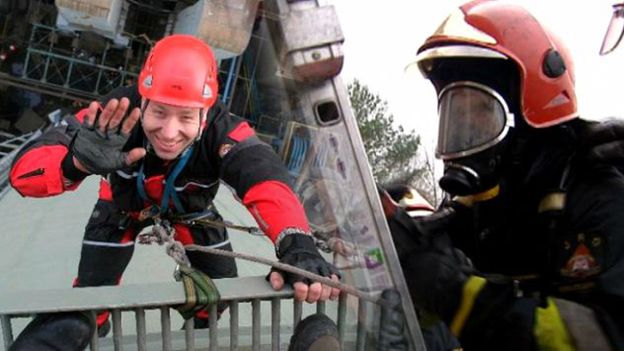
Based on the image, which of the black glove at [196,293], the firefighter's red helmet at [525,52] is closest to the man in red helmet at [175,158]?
the black glove at [196,293]

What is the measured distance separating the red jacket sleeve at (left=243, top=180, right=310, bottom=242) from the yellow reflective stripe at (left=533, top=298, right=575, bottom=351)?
31.3 inches

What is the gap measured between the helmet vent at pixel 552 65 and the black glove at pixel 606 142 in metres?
0.24

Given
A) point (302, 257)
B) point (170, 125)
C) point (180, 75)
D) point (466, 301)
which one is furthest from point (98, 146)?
point (466, 301)

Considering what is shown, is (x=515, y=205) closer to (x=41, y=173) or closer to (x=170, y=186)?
(x=170, y=186)

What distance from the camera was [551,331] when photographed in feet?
4.71

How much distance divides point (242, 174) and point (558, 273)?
1171 millimetres

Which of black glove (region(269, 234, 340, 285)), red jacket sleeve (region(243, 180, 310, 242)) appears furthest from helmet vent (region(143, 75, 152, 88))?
black glove (region(269, 234, 340, 285))

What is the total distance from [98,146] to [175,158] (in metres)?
0.40

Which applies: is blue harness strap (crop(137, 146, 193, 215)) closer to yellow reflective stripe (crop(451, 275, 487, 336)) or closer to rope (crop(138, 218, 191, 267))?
rope (crop(138, 218, 191, 267))

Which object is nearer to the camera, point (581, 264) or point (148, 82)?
point (581, 264)

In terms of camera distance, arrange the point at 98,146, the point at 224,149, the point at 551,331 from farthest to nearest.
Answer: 1. the point at 224,149
2. the point at 98,146
3. the point at 551,331

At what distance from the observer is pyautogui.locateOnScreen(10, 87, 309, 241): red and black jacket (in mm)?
2141

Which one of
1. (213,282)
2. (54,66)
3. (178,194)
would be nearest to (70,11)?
(54,66)

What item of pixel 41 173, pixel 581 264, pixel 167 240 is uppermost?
pixel 581 264
